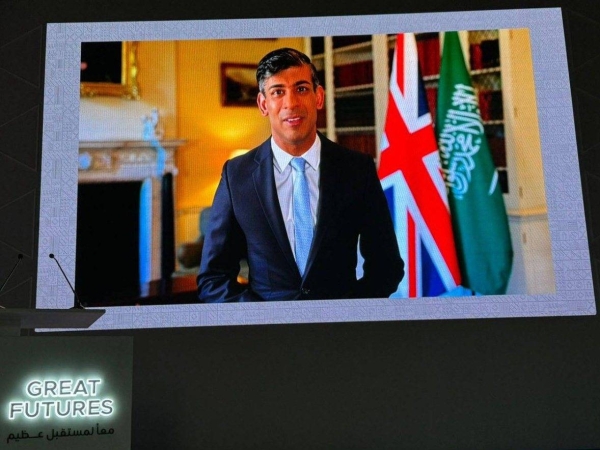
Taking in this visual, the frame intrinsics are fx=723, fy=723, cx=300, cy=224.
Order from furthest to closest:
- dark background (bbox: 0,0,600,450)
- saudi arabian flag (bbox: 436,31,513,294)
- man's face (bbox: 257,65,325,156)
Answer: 1. man's face (bbox: 257,65,325,156)
2. saudi arabian flag (bbox: 436,31,513,294)
3. dark background (bbox: 0,0,600,450)

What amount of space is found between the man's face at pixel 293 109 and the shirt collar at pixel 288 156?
1.1 inches

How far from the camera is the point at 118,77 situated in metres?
5.41

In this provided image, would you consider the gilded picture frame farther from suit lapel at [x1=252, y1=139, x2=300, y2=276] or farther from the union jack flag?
the union jack flag

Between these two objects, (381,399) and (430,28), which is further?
(430,28)

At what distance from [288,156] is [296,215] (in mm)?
453

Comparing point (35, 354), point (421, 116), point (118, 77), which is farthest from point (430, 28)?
point (35, 354)

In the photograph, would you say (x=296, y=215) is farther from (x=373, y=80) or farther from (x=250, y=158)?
(x=373, y=80)

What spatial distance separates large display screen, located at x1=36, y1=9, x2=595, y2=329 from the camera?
5176 millimetres

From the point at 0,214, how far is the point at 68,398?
252cm

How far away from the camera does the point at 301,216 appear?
17.2 feet

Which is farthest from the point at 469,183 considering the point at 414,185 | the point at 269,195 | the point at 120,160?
the point at 120,160

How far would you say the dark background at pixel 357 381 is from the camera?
201 inches

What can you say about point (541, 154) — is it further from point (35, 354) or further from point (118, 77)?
point (35, 354)

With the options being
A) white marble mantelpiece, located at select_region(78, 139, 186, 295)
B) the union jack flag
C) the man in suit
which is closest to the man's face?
the man in suit
